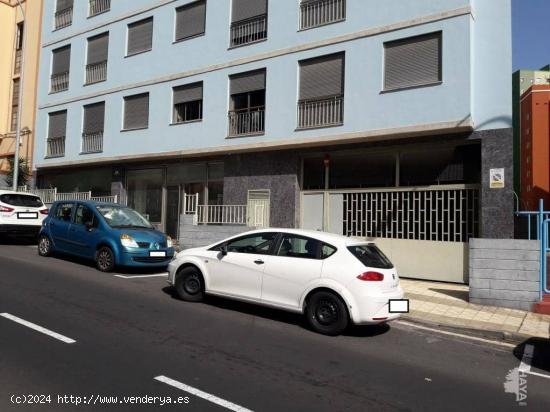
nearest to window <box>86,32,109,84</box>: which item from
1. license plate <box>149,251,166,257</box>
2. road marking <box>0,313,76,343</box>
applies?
license plate <box>149,251,166,257</box>

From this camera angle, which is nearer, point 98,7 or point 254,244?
point 254,244

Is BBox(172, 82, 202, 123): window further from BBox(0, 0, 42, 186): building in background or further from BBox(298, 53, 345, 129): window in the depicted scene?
BBox(0, 0, 42, 186): building in background

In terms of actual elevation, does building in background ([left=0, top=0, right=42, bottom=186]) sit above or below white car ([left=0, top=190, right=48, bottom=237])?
above

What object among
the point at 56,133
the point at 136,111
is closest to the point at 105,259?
the point at 136,111

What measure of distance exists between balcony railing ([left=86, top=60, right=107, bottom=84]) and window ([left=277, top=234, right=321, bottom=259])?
15.7 metres

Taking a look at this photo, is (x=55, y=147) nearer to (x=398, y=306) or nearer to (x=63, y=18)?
Result: (x=63, y=18)

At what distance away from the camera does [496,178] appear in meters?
11.0

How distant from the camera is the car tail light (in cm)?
653

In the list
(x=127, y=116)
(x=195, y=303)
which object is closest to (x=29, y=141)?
(x=127, y=116)

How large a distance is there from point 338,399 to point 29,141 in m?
23.7

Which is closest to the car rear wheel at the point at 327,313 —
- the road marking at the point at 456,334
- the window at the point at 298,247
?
the window at the point at 298,247

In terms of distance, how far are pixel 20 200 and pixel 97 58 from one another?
8326 mm

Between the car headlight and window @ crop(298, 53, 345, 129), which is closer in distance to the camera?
the car headlight

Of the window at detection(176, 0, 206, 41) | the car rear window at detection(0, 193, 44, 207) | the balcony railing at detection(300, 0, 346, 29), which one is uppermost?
the window at detection(176, 0, 206, 41)
